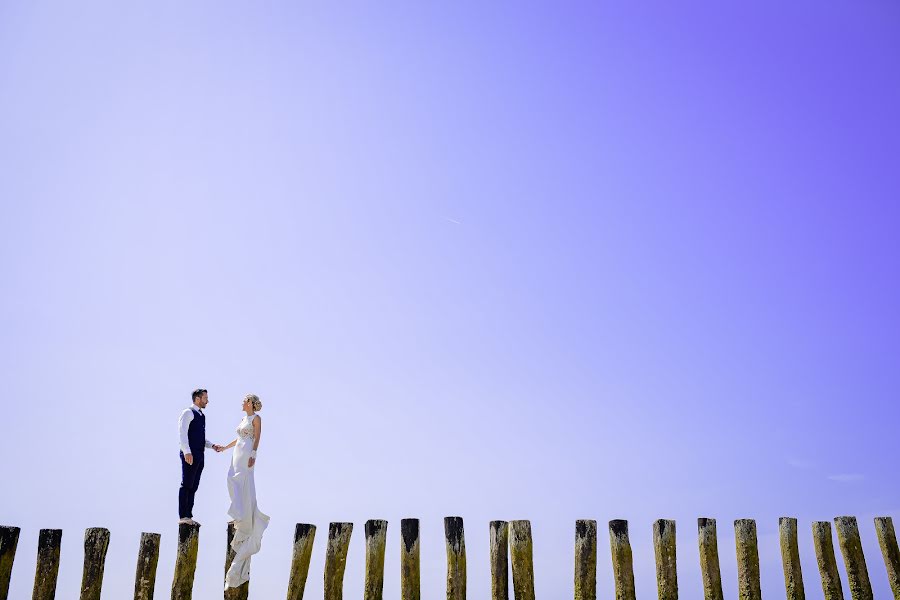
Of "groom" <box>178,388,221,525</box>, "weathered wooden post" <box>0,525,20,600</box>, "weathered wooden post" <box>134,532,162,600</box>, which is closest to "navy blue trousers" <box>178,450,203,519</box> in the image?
"groom" <box>178,388,221,525</box>

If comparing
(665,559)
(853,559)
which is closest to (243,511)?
(665,559)

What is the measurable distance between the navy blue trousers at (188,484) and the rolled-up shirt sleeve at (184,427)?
0.14 m

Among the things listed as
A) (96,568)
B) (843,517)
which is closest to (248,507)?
(96,568)

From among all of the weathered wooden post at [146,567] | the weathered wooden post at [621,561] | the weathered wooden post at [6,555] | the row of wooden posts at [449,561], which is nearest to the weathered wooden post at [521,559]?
the row of wooden posts at [449,561]

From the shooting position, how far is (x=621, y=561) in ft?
34.6

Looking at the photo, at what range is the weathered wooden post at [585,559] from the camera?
10.3 m

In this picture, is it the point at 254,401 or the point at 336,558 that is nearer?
the point at 336,558

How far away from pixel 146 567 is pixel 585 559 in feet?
18.2

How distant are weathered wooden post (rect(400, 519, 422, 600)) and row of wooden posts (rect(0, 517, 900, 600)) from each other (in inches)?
0.5

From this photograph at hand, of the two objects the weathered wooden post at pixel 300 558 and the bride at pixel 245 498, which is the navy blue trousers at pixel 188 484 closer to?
the bride at pixel 245 498

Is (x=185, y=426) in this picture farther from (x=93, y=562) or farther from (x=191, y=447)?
(x=93, y=562)

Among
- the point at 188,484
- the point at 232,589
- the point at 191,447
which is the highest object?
the point at 191,447

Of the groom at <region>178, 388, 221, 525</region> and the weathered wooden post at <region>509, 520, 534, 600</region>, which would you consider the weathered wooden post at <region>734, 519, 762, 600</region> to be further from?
the groom at <region>178, 388, 221, 525</region>

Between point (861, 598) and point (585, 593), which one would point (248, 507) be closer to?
point (585, 593)
